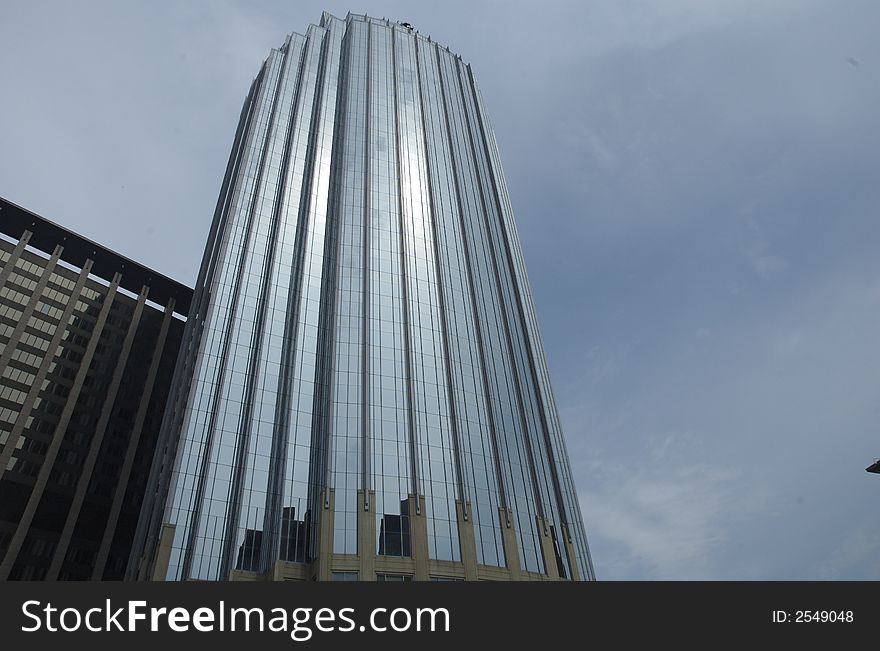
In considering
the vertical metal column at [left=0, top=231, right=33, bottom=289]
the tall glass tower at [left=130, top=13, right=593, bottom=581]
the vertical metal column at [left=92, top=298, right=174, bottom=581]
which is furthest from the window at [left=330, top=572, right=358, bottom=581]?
the vertical metal column at [left=0, top=231, right=33, bottom=289]

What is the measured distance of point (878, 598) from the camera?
1027 inches

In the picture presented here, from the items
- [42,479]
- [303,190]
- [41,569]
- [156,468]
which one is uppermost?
[303,190]

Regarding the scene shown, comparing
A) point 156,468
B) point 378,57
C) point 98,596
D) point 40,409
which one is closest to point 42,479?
point 40,409

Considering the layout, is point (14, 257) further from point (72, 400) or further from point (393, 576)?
point (393, 576)

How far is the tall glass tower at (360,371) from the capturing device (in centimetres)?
6762

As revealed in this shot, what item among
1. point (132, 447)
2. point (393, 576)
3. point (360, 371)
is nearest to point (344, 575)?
point (393, 576)

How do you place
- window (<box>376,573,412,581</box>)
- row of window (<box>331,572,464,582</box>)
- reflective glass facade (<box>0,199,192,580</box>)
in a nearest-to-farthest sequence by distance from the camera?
1. row of window (<box>331,572,464,582</box>)
2. window (<box>376,573,412,581</box>)
3. reflective glass facade (<box>0,199,192,580</box>)

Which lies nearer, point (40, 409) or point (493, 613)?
point (493, 613)

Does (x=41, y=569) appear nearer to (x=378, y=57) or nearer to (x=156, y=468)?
(x=156, y=468)

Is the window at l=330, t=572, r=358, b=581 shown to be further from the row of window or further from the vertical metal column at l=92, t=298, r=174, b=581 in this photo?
the vertical metal column at l=92, t=298, r=174, b=581

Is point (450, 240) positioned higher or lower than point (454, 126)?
lower

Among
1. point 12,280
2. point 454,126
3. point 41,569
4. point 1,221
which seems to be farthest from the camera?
point 454,126

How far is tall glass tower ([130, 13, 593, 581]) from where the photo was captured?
222 feet

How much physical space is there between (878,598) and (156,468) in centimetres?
7989
